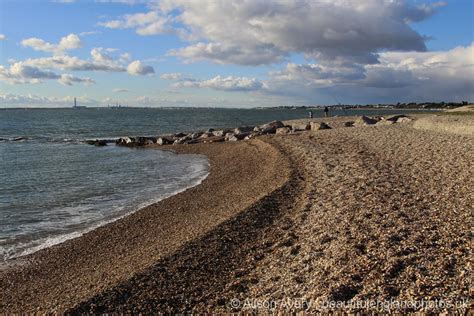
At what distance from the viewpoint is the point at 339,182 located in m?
13.9

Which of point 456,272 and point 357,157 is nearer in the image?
point 456,272

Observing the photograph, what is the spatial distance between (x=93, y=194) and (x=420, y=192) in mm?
13004

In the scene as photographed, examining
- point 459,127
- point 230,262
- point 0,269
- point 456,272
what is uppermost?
point 459,127

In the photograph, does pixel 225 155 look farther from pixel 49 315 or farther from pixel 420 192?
pixel 49 315

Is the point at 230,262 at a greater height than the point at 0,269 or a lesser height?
greater

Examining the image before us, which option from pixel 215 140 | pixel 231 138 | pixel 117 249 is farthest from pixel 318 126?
pixel 117 249

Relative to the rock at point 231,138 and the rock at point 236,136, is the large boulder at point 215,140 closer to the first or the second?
the rock at point 231,138

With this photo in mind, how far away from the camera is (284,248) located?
888 cm

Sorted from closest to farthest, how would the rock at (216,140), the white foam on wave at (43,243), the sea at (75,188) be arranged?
the white foam on wave at (43,243)
the sea at (75,188)
the rock at (216,140)

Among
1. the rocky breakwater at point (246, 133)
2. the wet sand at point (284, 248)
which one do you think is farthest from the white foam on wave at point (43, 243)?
the rocky breakwater at point (246, 133)

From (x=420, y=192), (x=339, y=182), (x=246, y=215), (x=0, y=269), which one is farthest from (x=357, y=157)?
(x=0, y=269)

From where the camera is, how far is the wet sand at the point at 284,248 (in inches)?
264

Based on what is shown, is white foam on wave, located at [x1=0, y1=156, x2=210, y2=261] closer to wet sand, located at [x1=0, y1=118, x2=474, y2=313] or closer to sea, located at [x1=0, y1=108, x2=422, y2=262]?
sea, located at [x1=0, y1=108, x2=422, y2=262]

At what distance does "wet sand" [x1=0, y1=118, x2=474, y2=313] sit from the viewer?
6.70 metres
